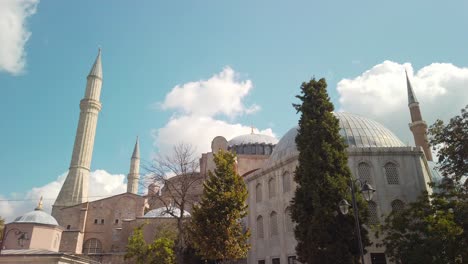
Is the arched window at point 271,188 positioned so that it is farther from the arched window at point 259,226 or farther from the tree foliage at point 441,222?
the tree foliage at point 441,222

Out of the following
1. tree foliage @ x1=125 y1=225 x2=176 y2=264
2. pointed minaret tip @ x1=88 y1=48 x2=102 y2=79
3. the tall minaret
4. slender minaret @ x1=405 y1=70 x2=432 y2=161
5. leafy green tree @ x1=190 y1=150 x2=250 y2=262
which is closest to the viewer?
leafy green tree @ x1=190 y1=150 x2=250 y2=262

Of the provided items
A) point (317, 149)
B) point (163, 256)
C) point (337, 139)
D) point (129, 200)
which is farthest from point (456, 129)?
point (129, 200)

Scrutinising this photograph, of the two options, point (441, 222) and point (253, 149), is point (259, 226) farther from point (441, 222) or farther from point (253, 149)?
point (253, 149)

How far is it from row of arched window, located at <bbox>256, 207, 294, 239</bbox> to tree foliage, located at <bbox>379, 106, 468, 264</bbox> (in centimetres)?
526

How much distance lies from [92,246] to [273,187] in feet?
81.9

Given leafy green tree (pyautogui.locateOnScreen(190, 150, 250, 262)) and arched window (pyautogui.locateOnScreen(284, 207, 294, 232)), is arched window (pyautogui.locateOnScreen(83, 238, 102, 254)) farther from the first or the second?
leafy green tree (pyautogui.locateOnScreen(190, 150, 250, 262))

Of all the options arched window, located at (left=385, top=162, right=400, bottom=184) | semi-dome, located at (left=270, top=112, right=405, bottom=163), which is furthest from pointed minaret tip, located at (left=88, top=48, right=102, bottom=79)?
arched window, located at (left=385, top=162, right=400, bottom=184)

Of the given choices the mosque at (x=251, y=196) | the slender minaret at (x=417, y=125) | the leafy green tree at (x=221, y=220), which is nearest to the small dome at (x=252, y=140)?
the mosque at (x=251, y=196)

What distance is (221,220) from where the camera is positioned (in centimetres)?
1567

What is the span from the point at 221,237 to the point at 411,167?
450 inches

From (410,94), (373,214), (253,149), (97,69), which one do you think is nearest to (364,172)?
(373,214)

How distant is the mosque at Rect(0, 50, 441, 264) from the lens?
18.8 meters

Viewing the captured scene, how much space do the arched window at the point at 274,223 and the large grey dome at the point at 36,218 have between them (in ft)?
69.9

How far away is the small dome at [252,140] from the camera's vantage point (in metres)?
40.8
